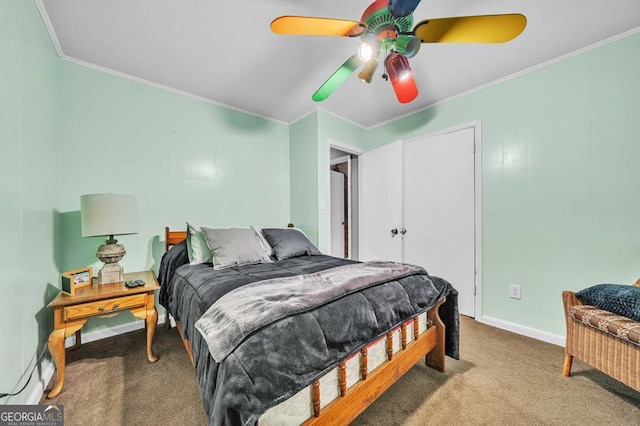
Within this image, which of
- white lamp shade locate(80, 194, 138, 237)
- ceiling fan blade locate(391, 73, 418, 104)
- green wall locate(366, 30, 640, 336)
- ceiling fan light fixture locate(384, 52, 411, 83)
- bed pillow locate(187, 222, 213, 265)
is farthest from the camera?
bed pillow locate(187, 222, 213, 265)

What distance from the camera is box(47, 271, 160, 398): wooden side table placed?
58.2 inches

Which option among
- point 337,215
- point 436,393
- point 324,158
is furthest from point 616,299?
point 337,215

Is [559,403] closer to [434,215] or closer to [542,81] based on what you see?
[434,215]

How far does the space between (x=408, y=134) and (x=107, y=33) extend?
3.09m

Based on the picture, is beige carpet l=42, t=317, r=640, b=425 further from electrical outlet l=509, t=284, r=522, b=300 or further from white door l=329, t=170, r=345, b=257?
white door l=329, t=170, r=345, b=257

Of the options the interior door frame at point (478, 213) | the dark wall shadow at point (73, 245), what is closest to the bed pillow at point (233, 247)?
the dark wall shadow at point (73, 245)

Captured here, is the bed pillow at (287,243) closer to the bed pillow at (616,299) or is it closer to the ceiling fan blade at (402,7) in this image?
the ceiling fan blade at (402,7)

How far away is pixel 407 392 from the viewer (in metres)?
1.47

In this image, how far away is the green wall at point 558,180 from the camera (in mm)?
1836

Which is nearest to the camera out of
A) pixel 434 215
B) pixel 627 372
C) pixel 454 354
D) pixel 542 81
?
pixel 627 372

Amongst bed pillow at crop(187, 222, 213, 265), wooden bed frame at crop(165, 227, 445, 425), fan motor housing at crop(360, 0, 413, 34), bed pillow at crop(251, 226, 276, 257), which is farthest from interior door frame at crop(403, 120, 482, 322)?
bed pillow at crop(187, 222, 213, 265)

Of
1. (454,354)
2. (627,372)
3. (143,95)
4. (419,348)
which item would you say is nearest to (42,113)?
(143,95)

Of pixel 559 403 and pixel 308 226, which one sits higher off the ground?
pixel 308 226

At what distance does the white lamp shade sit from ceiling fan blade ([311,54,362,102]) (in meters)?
1.69
